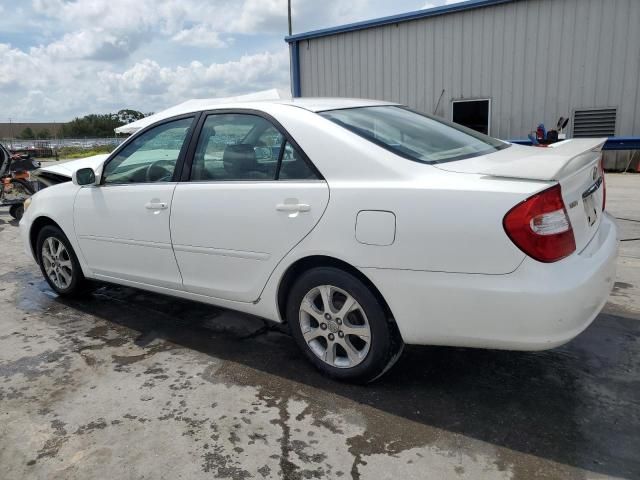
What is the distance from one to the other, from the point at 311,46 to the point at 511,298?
50.1 feet

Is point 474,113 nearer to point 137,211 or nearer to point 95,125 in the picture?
point 137,211

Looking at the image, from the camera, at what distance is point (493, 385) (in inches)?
118

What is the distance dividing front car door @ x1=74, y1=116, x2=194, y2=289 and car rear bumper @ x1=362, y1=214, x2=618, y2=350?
1.61 meters

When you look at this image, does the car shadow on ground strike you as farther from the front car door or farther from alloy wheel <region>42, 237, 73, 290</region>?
alloy wheel <region>42, 237, 73, 290</region>

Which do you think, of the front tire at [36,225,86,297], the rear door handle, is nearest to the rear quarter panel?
the rear door handle

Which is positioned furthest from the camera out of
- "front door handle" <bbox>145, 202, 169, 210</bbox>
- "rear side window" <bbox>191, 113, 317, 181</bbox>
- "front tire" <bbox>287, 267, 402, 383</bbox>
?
"front door handle" <bbox>145, 202, 169, 210</bbox>

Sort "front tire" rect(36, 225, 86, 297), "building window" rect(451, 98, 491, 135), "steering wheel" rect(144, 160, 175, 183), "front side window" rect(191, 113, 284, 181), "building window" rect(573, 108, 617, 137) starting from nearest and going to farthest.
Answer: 1. "front side window" rect(191, 113, 284, 181)
2. "steering wheel" rect(144, 160, 175, 183)
3. "front tire" rect(36, 225, 86, 297)
4. "building window" rect(573, 108, 617, 137)
5. "building window" rect(451, 98, 491, 135)

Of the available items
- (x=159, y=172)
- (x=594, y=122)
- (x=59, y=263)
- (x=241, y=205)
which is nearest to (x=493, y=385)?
(x=241, y=205)

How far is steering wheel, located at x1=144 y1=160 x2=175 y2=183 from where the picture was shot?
144 inches

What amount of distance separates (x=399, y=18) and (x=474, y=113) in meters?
3.17

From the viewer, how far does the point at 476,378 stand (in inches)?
122

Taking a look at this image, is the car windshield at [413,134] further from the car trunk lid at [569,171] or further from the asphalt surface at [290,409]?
the asphalt surface at [290,409]

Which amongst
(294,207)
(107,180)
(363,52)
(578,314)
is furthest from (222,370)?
(363,52)

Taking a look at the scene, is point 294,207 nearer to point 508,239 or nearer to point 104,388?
point 508,239
